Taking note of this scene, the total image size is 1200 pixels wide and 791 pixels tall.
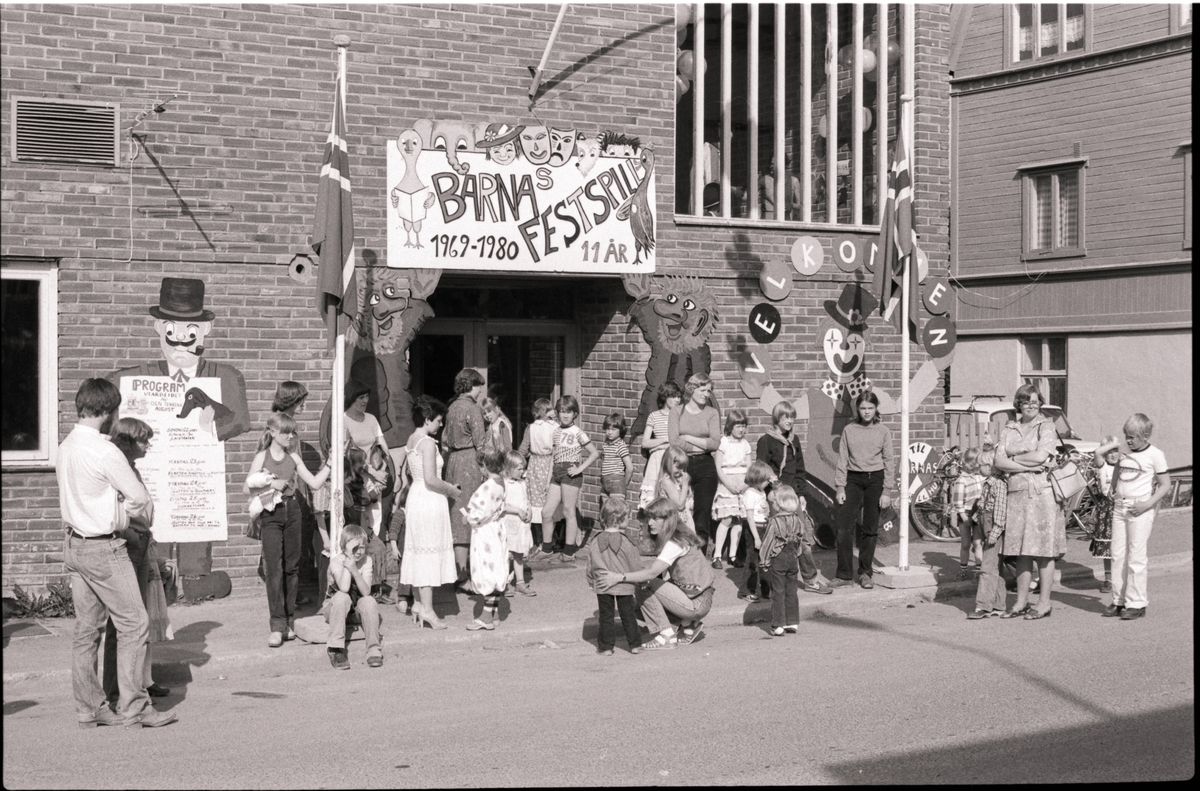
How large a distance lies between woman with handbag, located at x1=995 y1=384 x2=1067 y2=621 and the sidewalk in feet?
2.72

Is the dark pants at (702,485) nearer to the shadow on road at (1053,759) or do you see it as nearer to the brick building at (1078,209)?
the shadow on road at (1053,759)

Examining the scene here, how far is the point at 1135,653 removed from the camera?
29.6 ft

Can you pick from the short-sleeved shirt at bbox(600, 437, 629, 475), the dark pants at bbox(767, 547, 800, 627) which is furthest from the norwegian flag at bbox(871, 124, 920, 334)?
the dark pants at bbox(767, 547, 800, 627)

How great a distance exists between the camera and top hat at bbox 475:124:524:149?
39.4ft

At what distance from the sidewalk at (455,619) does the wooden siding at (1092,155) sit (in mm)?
10865

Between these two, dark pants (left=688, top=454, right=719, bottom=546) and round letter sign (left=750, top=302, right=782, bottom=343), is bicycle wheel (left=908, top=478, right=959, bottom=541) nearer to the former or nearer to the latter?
round letter sign (left=750, top=302, right=782, bottom=343)

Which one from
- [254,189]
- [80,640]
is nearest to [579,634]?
[80,640]

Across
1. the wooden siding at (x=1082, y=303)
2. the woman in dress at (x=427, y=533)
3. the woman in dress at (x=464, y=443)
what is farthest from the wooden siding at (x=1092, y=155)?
the woman in dress at (x=427, y=533)

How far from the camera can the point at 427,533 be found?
983 cm

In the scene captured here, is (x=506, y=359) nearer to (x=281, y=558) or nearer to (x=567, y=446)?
(x=567, y=446)

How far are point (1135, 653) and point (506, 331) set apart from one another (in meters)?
7.16

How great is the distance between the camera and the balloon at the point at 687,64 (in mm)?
13547

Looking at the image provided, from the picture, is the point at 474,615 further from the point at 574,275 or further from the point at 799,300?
the point at 799,300

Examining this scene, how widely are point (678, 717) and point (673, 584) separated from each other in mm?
2321
